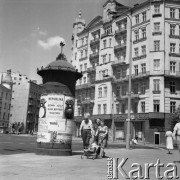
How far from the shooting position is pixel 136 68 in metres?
50.9

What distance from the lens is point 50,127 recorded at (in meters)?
12.2

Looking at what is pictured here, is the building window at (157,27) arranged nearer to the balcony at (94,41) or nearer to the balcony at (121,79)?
the balcony at (121,79)

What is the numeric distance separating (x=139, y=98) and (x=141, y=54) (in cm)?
742

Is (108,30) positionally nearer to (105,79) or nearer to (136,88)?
(105,79)

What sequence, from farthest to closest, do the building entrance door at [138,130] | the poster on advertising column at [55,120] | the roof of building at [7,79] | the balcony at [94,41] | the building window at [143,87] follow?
the roof of building at [7,79]
the balcony at [94,41]
the building window at [143,87]
the building entrance door at [138,130]
the poster on advertising column at [55,120]

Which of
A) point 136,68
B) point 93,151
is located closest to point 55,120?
point 93,151

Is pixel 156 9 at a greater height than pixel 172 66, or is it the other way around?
pixel 156 9

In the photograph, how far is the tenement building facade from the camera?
46.4 metres

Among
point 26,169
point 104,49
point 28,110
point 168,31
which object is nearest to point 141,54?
point 168,31

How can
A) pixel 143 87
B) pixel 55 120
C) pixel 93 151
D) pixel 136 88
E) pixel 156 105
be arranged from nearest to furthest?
pixel 93 151
pixel 55 120
pixel 156 105
pixel 143 87
pixel 136 88

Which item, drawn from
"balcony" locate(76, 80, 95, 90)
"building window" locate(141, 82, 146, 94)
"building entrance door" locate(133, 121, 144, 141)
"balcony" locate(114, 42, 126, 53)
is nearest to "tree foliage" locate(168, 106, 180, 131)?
"building entrance door" locate(133, 121, 144, 141)

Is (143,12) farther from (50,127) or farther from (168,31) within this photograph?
(50,127)

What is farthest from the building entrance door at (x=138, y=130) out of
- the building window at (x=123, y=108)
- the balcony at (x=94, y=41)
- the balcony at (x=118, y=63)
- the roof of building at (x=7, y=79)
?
the roof of building at (x=7, y=79)

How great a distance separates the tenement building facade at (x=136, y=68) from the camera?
46.4 m
